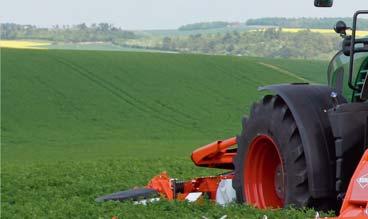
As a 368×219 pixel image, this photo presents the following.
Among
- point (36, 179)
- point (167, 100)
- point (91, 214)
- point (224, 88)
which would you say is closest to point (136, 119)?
point (167, 100)

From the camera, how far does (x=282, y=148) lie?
17.9 feet

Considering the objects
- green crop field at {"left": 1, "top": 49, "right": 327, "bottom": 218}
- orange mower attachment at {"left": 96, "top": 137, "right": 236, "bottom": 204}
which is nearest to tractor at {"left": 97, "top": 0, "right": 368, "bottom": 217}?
orange mower attachment at {"left": 96, "top": 137, "right": 236, "bottom": 204}

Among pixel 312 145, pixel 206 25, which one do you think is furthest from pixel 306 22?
pixel 206 25

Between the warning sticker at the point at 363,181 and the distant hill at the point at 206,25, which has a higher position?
the warning sticker at the point at 363,181

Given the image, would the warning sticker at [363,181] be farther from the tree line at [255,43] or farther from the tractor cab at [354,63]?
the tree line at [255,43]

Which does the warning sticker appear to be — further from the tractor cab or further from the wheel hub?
the wheel hub

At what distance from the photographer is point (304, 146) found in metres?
5.22

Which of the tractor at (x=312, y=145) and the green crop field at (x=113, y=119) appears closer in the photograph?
the tractor at (x=312, y=145)

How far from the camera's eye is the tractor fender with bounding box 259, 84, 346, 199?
5.13 meters

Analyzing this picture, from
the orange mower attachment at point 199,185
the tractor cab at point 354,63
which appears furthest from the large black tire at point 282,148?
the orange mower attachment at point 199,185

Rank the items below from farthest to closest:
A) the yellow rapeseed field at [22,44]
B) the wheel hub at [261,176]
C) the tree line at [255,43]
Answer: the yellow rapeseed field at [22,44]
the tree line at [255,43]
the wheel hub at [261,176]

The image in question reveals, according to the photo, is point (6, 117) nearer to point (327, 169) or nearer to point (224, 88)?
point (224, 88)

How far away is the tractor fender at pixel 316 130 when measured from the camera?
513 centimetres

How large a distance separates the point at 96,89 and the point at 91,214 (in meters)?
26.5
